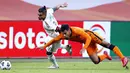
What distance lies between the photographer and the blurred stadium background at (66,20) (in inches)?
857

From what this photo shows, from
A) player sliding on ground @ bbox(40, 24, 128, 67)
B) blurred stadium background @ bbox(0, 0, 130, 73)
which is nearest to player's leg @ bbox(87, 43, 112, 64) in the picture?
player sliding on ground @ bbox(40, 24, 128, 67)

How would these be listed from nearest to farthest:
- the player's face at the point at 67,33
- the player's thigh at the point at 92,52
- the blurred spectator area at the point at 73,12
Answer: the player's face at the point at 67,33, the player's thigh at the point at 92,52, the blurred spectator area at the point at 73,12

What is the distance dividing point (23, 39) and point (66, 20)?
201 centimetres

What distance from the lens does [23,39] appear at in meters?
21.9

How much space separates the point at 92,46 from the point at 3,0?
8.52m

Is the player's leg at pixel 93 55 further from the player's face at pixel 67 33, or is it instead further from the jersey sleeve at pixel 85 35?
the player's face at pixel 67 33

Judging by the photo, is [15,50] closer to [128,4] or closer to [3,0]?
[3,0]

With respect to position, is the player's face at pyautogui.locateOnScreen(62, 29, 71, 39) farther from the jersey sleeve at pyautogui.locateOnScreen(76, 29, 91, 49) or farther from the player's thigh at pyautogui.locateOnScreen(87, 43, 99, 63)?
the player's thigh at pyautogui.locateOnScreen(87, 43, 99, 63)

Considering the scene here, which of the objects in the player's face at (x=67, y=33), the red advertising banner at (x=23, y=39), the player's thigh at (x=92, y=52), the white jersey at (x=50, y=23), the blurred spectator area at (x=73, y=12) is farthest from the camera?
the blurred spectator area at (x=73, y=12)

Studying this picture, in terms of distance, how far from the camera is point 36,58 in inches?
859

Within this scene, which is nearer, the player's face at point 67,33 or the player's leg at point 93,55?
the player's face at point 67,33

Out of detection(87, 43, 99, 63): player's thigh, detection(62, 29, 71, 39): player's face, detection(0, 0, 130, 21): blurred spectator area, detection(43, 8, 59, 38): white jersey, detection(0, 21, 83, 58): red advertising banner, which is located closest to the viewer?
detection(62, 29, 71, 39): player's face

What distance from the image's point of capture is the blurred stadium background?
21766 millimetres

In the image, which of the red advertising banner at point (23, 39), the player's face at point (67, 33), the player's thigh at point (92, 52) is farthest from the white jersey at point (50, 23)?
the red advertising banner at point (23, 39)
